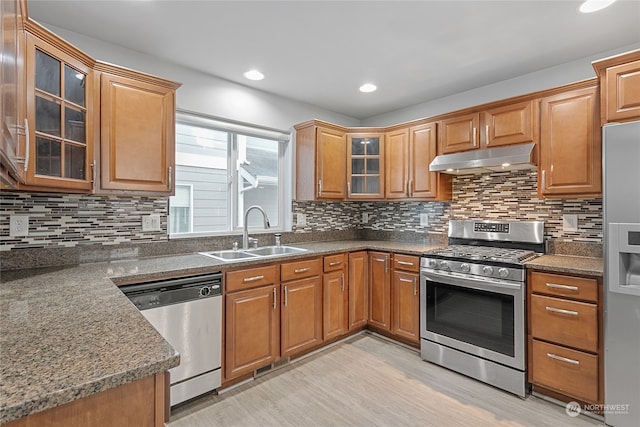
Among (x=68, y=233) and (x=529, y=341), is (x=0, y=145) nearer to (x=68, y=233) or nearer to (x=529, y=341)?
(x=68, y=233)

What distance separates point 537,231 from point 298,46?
246 centimetres

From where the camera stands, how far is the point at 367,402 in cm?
218

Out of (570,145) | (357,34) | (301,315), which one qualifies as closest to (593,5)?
(570,145)

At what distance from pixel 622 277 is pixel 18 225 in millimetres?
3643

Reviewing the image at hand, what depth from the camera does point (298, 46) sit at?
2.33m

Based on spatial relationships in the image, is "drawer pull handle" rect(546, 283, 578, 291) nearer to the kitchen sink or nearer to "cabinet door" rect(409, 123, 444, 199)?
"cabinet door" rect(409, 123, 444, 199)

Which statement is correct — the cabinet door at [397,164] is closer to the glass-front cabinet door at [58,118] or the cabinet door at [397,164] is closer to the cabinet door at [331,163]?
the cabinet door at [331,163]

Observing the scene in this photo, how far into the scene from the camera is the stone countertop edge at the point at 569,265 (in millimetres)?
2016

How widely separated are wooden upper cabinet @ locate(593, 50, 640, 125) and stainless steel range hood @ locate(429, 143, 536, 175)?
50 centimetres

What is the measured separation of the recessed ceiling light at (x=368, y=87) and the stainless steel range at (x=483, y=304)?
167cm

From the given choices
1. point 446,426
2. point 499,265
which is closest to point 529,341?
point 499,265

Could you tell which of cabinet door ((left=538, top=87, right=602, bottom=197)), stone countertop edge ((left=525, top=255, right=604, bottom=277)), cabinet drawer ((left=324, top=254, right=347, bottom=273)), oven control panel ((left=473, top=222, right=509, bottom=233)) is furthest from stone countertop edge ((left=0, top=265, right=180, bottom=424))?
oven control panel ((left=473, top=222, right=509, bottom=233))

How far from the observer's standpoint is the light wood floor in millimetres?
1982

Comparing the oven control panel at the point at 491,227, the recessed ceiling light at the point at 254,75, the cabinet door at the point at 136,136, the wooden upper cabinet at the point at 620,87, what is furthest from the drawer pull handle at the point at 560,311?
the recessed ceiling light at the point at 254,75
